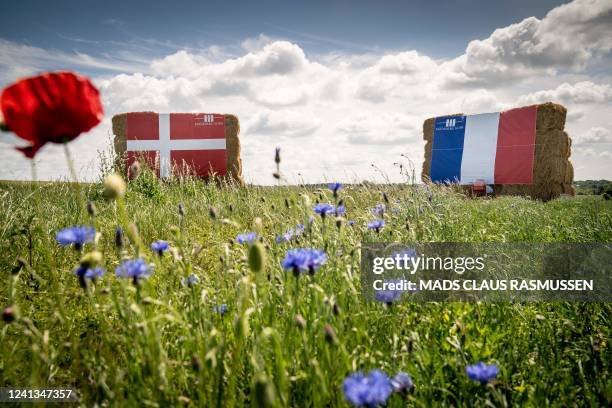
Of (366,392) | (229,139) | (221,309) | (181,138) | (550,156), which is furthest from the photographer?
(229,139)

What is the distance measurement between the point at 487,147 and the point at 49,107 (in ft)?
44.0

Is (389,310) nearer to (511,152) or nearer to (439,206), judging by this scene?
(439,206)

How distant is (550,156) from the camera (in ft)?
37.6

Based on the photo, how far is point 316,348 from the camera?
60.2 inches

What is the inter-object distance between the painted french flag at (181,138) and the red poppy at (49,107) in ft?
35.8

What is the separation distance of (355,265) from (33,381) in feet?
4.42

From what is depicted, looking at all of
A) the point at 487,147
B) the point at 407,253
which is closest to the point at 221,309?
the point at 407,253

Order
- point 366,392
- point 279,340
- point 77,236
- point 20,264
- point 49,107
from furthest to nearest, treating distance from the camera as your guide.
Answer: point 20,264 → point 77,236 → point 279,340 → point 49,107 → point 366,392

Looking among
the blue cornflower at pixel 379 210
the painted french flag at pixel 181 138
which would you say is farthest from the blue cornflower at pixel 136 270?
the painted french flag at pixel 181 138

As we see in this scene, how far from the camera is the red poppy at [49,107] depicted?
3.46 feet

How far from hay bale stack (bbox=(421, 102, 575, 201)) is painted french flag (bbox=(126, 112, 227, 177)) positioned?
644 centimetres

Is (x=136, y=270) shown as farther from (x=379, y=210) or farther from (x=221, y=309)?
(x=379, y=210)

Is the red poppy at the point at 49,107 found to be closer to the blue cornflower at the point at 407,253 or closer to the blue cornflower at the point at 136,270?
the blue cornflower at the point at 136,270

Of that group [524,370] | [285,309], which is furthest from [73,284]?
[524,370]
